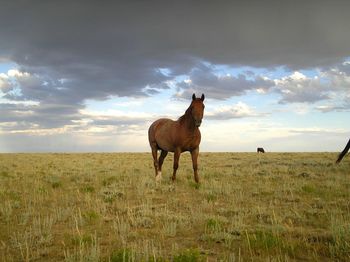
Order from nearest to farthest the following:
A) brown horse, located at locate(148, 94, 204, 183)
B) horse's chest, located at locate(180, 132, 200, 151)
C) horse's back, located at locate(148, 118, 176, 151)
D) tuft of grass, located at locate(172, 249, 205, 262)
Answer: tuft of grass, located at locate(172, 249, 205, 262), brown horse, located at locate(148, 94, 204, 183), horse's chest, located at locate(180, 132, 200, 151), horse's back, located at locate(148, 118, 176, 151)

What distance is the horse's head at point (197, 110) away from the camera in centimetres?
1271

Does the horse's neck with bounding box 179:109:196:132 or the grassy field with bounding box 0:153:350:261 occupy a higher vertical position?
the horse's neck with bounding box 179:109:196:132

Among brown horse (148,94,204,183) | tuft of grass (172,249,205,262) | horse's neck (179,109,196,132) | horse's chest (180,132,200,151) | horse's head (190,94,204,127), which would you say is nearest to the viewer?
tuft of grass (172,249,205,262)

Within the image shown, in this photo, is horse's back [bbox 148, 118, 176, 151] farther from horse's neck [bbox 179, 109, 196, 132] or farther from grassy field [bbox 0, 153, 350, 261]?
grassy field [bbox 0, 153, 350, 261]

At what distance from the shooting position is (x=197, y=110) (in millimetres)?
12727

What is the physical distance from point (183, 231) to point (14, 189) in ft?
29.3

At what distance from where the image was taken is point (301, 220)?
782 centimetres

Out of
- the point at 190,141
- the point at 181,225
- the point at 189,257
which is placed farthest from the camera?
the point at 190,141

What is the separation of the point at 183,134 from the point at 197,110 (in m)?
1.64

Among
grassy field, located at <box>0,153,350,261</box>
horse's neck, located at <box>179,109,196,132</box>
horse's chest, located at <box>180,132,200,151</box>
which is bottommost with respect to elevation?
grassy field, located at <box>0,153,350,261</box>

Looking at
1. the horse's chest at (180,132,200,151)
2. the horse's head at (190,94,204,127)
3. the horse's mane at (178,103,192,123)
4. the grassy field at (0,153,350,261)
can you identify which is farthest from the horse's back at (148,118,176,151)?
the grassy field at (0,153,350,261)

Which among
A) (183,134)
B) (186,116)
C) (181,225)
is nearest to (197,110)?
(186,116)

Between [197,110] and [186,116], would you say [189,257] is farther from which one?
[186,116]

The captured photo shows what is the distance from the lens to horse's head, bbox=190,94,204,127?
12.7 metres
